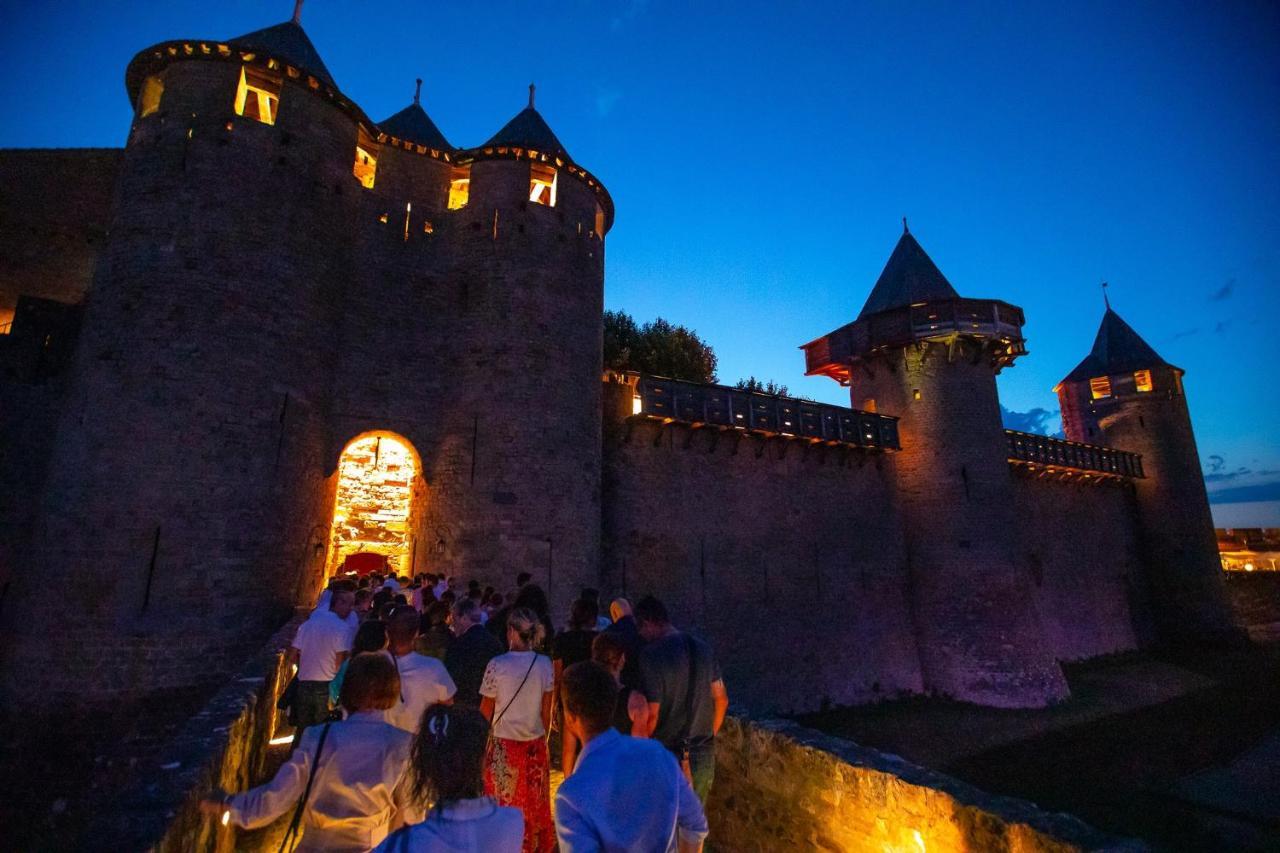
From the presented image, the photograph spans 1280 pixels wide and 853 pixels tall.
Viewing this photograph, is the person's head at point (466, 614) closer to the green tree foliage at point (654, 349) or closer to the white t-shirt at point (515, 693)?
the white t-shirt at point (515, 693)

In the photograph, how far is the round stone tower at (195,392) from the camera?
948 cm

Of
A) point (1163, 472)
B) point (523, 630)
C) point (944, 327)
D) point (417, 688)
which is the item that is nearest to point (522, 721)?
point (523, 630)

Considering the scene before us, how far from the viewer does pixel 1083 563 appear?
930 inches

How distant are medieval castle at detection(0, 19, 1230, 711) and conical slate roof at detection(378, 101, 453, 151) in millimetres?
108

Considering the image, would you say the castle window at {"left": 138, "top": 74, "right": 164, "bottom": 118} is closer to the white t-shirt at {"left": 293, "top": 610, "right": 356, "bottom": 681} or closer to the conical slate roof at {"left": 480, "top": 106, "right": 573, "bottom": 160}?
the conical slate roof at {"left": 480, "top": 106, "right": 573, "bottom": 160}

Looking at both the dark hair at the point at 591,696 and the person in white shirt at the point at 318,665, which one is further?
the person in white shirt at the point at 318,665

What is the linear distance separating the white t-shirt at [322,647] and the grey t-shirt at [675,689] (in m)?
3.11

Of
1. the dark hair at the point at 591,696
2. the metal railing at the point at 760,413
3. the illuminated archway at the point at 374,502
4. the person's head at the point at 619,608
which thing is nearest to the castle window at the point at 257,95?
the illuminated archway at the point at 374,502

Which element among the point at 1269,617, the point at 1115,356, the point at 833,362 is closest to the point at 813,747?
the point at 833,362

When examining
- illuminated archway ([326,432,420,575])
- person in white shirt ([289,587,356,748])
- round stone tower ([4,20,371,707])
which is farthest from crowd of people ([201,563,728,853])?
illuminated archway ([326,432,420,575])

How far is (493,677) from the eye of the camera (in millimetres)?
3900

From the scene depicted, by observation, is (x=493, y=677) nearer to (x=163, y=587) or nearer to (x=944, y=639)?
(x=163, y=587)

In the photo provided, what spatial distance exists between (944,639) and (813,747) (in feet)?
51.6

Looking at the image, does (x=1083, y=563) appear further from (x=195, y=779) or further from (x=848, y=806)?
(x=195, y=779)
